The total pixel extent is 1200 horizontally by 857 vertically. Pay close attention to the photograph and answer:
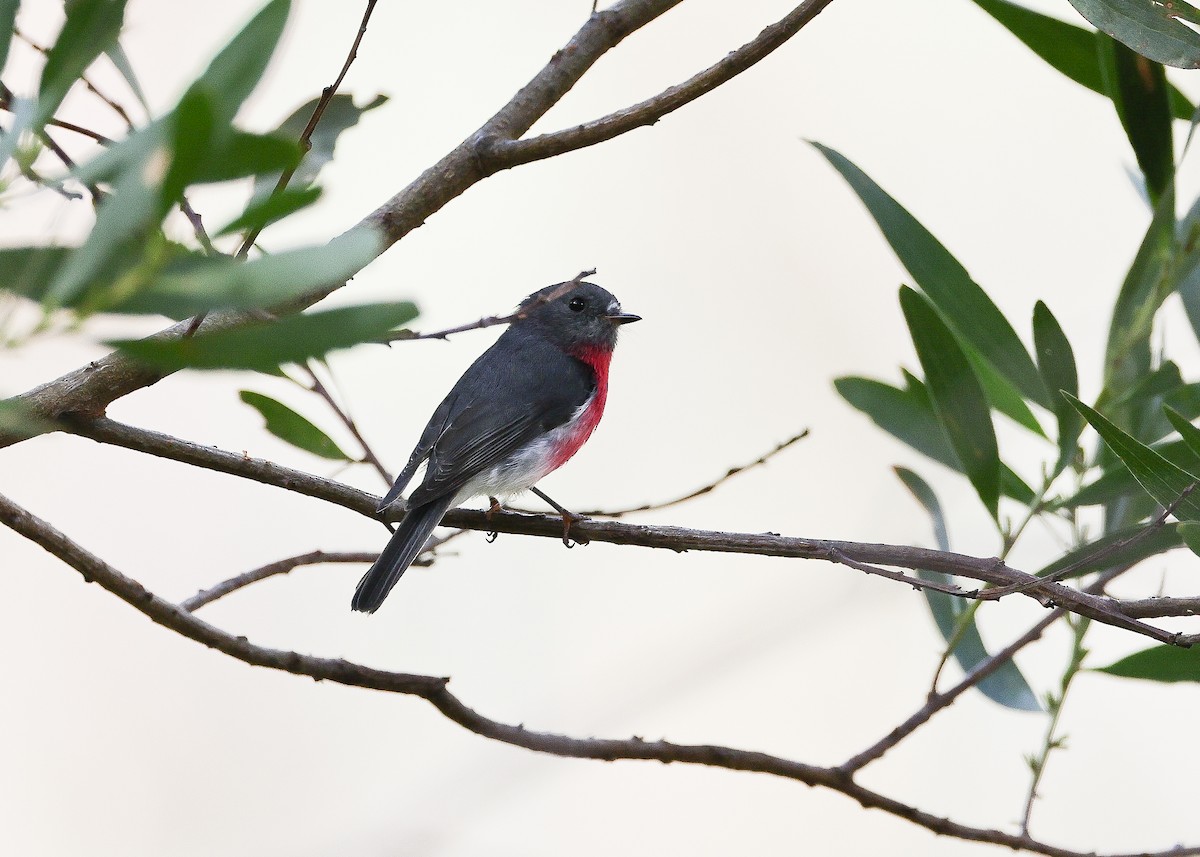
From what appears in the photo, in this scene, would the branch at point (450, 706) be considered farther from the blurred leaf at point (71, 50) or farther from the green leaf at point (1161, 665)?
the blurred leaf at point (71, 50)

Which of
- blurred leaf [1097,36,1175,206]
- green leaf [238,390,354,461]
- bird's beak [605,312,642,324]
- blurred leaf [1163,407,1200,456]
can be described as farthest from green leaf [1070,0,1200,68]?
bird's beak [605,312,642,324]

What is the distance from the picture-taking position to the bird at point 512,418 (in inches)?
83.0

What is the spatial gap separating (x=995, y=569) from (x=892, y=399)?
643 millimetres

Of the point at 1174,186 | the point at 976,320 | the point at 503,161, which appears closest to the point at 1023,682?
the point at 976,320

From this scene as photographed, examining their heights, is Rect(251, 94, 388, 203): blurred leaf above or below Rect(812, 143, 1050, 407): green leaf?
above

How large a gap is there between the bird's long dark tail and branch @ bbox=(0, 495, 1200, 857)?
476 millimetres

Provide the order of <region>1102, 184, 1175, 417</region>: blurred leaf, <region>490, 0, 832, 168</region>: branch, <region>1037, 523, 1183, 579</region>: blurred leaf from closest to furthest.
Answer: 1. <region>490, 0, 832, 168</region>: branch
2. <region>1037, 523, 1183, 579</region>: blurred leaf
3. <region>1102, 184, 1175, 417</region>: blurred leaf

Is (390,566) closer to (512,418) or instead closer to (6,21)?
(512,418)

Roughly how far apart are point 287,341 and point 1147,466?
3.52ft

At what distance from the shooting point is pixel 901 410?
1.91 m

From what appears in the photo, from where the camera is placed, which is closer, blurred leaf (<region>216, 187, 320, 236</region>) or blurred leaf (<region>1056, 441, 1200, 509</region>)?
blurred leaf (<region>216, 187, 320, 236</region>)

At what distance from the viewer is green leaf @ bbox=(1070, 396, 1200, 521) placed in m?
1.30

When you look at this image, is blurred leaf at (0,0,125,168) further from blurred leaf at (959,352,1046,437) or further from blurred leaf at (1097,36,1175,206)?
blurred leaf at (959,352,1046,437)

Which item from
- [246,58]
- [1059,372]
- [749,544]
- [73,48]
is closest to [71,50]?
[73,48]
